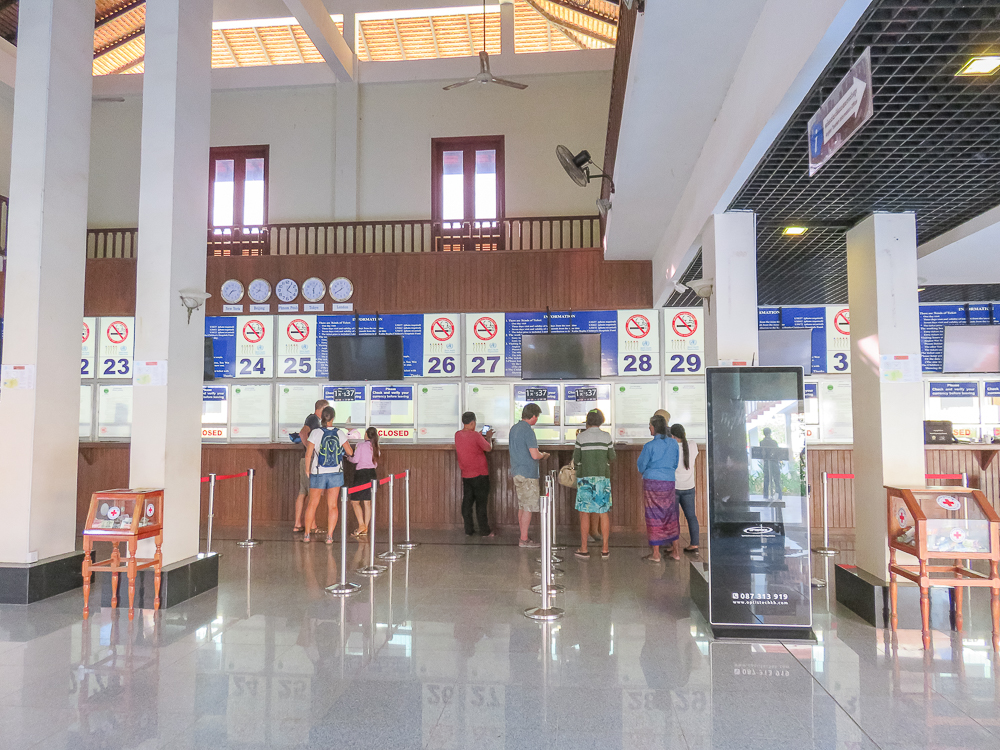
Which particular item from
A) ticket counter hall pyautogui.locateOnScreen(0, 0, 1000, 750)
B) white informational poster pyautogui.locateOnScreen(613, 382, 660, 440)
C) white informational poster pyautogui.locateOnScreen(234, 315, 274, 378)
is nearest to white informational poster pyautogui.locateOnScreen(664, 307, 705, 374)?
ticket counter hall pyautogui.locateOnScreen(0, 0, 1000, 750)

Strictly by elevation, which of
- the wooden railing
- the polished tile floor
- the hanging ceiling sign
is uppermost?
the wooden railing

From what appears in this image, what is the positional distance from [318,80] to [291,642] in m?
9.44

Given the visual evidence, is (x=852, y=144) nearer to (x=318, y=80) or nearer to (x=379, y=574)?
(x=379, y=574)

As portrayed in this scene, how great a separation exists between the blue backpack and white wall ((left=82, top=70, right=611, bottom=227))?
4470 millimetres

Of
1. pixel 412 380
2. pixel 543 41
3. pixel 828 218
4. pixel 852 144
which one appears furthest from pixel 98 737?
pixel 543 41

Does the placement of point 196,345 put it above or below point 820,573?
above

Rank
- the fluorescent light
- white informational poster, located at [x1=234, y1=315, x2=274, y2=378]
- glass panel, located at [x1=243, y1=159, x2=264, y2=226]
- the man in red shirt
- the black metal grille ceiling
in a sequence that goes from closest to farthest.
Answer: the black metal grille ceiling
the fluorescent light
the man in red shirt
white informational poster, located at [x1=234, y1=315, x2=274, y2=378]
glass panel, located at [x1=243, y1=159, x2=264, y2=226]

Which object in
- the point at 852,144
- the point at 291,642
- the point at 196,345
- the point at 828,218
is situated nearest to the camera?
the point at 852,144

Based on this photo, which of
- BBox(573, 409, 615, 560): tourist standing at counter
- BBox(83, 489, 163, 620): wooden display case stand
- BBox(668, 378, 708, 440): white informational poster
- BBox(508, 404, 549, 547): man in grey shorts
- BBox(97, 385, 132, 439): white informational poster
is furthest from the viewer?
BBox(97, 385, 132, 439): white informational poster

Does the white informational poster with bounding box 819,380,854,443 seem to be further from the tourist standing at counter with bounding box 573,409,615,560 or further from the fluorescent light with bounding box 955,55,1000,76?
the fluorescent light with bounding box 955,55,1000,76

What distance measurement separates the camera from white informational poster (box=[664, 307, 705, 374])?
29.5 ft

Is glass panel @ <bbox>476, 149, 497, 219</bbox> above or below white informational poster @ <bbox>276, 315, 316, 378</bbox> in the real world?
above

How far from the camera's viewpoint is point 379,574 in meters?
6.32

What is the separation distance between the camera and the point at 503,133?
10883 mm
